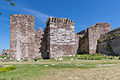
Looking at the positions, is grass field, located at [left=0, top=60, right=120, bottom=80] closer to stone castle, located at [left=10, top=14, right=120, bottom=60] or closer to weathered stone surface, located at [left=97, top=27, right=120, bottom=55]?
stone castle, located at [left=10, top=14, right=120, bottom=60]

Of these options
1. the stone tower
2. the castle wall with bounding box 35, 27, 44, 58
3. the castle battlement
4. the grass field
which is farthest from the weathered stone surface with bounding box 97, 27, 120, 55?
the stone tower

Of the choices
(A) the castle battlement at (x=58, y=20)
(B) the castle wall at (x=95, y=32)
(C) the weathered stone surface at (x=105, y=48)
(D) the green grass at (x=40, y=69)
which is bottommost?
(D) the green grass at (x=40, y=69)

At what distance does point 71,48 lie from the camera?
18.0 metres

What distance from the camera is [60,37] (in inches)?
688

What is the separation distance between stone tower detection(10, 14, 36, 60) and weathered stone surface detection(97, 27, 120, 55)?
39.8 ft

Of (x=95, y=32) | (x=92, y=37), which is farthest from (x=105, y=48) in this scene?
(x=95, y=32)

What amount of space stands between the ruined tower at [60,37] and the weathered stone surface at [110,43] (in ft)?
19.3

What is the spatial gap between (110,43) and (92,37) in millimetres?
3573

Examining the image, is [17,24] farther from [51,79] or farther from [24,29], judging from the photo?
[51,79]

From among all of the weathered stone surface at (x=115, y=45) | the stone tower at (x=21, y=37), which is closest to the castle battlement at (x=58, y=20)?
the stone tower at (x=21, y=37)

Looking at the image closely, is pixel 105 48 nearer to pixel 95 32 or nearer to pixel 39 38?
pixel 95 32

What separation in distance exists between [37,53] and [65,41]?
5.05 meters

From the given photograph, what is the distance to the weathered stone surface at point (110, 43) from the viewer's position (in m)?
17.0

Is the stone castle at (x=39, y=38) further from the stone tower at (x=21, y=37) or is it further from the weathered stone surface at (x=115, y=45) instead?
the weathered stone surface at (x=115, y=45)
